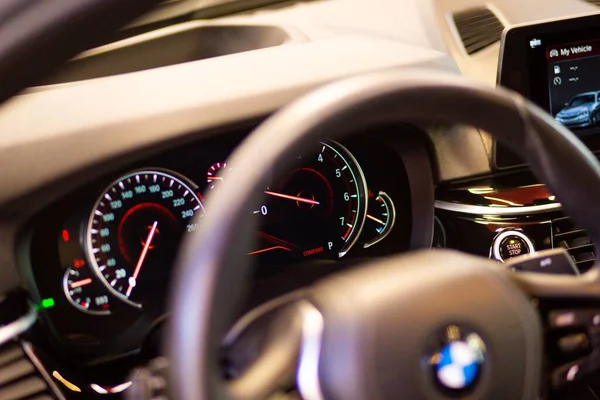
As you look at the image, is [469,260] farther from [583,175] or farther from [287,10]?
[287,10]

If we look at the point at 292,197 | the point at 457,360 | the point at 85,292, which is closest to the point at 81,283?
the point at 85,292

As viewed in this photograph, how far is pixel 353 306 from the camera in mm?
786

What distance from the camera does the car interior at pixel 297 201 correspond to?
720 mm

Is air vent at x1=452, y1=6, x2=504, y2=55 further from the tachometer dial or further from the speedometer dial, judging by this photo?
the speedometer dial

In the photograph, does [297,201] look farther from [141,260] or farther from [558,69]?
[558,69]

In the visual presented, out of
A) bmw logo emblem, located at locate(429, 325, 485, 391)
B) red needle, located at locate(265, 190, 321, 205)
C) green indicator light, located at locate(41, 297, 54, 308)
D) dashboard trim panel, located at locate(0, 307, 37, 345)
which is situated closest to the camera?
bmw logo emblem, located at locate(429, 325, 485, 391)

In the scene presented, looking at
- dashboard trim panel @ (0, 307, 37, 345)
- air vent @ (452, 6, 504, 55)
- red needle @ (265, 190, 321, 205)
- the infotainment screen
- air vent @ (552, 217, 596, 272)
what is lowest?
air vent @ (552, 217, 596, 272)

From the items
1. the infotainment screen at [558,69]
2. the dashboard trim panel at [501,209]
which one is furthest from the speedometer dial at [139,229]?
the infotainment screen at [558,69]

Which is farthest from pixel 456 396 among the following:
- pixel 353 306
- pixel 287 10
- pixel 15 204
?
pixel 287 10

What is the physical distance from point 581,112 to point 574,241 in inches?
9.1

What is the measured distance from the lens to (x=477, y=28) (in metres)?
1.63

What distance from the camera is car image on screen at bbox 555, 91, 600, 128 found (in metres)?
1.47

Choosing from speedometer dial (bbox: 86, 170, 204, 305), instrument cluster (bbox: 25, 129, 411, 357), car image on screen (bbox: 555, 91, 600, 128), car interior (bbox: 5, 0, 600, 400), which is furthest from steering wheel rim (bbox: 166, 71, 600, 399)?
car image on screen (bbox: 555, 91, 600, 128)

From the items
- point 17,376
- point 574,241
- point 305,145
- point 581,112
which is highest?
point 305,145
